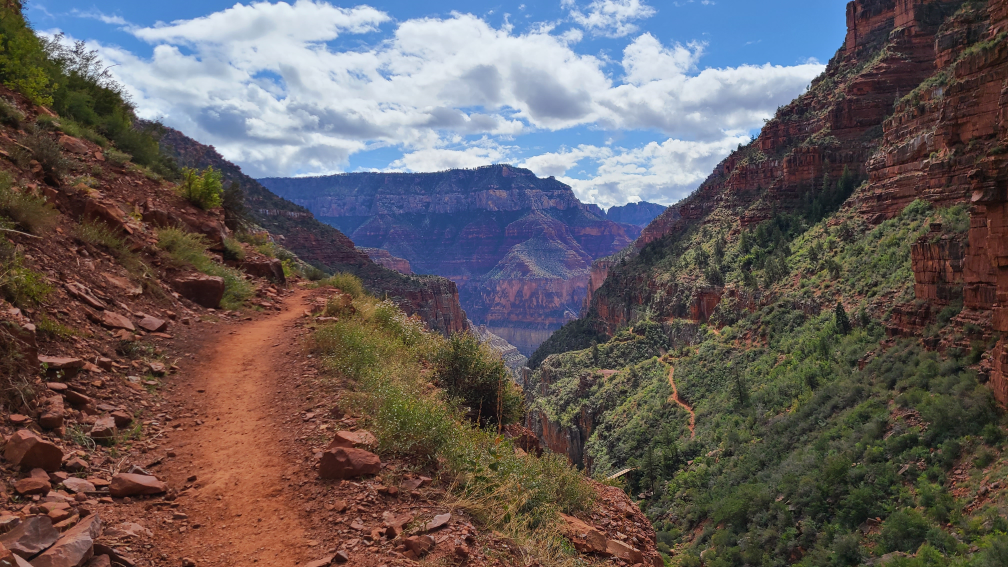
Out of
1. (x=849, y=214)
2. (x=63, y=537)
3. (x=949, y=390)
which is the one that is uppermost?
(x=849, y=214)

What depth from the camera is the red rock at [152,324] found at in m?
8.91

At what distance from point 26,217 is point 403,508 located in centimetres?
769

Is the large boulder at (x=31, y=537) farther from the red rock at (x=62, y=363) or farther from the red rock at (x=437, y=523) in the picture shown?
the red rock at (x=437, y=523)

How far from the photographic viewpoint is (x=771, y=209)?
56.1 metres

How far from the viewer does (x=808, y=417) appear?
25766 millimetres

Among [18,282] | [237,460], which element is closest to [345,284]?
[18,282]

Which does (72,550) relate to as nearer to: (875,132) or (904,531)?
(904,531)

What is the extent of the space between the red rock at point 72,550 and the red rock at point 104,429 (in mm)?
1904

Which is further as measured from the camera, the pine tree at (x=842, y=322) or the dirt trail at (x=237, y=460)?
the pine tree at (x=842, y=322)

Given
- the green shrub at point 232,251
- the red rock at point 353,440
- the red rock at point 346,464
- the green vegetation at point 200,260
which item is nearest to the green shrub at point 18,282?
the red rock at point 353,440

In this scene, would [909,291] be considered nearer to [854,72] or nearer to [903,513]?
[903,513]

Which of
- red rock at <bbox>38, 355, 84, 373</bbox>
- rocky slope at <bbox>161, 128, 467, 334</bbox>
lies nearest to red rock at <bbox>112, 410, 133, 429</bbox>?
red rock at <bbox>38, 355, 84, 373</bbox>

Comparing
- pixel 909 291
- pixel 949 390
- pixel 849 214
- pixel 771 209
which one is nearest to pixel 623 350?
pixel 771 209

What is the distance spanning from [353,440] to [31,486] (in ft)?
9.38
